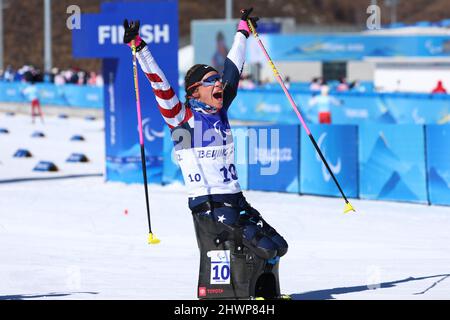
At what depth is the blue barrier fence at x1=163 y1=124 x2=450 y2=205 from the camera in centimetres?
1712

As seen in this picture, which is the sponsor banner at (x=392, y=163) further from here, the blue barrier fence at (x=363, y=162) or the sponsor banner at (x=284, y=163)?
the sponsor banner at (x=284, y=163)

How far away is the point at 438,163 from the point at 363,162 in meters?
1.30

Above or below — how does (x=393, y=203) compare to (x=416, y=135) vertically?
below

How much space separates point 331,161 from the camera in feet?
59.2

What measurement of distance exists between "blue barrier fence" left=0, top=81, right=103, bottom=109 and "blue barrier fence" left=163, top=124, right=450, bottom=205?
2457cm

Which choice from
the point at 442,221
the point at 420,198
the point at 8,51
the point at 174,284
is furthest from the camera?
the point at 8,51

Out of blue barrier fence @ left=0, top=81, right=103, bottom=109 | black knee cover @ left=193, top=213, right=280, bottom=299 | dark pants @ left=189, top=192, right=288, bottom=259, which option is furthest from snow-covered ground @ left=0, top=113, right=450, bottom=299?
blue barrier fence @ left=0, top=81, right=103, bottom=109

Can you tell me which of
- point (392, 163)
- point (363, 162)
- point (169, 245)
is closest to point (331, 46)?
point (363, 162)

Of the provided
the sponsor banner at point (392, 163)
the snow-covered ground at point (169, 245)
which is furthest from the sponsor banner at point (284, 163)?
the sponsor banner at point (392, 163)

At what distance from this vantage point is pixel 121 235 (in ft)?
46.9

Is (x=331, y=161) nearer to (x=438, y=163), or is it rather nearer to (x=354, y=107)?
(x=438, y=163)
